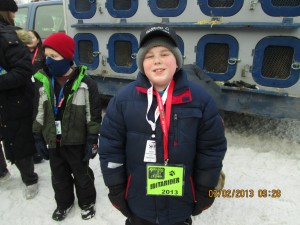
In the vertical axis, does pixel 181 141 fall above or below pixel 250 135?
above

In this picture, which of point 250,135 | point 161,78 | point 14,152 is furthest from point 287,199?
point 14,152

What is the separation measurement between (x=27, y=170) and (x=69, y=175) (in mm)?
637

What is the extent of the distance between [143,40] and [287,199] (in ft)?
7.55

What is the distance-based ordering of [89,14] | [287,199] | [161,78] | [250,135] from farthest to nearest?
[89,14] < [250,135] < [287,199] < [161,78]

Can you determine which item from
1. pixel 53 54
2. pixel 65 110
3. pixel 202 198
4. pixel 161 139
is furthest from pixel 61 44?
pixel 202 198

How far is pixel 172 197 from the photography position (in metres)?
1.54

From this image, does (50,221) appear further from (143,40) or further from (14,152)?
(143,40)

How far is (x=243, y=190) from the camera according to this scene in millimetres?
2809

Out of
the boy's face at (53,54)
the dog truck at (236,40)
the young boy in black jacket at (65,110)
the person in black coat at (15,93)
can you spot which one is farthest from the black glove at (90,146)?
the dog truck at (236,40)

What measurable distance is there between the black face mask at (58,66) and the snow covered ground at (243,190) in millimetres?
1362

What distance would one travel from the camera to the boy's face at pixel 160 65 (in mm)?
1340

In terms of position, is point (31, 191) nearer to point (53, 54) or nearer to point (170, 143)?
point (53, 54)

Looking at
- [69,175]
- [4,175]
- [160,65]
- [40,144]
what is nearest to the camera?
[160,65]

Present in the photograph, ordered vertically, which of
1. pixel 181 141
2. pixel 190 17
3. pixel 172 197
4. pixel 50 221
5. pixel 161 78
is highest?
pixel 190 17
